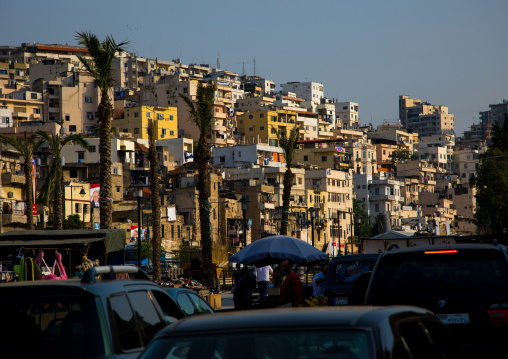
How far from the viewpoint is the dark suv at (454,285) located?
838 centimetres

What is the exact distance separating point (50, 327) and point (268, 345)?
7.33 ft

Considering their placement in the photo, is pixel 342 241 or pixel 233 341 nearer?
pixel 233 341

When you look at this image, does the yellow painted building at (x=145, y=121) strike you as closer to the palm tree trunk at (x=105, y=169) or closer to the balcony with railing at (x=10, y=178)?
the balcony with railing at (x=10, y=178)

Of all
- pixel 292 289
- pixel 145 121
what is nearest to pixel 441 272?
pixel 292 289

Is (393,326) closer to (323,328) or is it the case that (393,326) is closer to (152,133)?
(323,328)

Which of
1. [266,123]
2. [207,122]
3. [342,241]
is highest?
[266,123]

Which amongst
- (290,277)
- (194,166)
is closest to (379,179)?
(194,166)

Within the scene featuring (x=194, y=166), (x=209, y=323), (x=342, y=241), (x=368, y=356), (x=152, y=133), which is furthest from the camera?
(x=342, y=241)

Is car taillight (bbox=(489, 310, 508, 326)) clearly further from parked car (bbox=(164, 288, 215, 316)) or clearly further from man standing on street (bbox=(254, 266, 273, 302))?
man standing on street (bbox=(254, 266, 273, 302))

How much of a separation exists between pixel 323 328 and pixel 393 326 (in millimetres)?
529

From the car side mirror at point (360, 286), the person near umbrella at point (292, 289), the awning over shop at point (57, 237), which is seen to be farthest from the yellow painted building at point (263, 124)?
the car side mirror at point (360, 286)

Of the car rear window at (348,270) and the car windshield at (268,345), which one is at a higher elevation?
the car windshield at (268,345)

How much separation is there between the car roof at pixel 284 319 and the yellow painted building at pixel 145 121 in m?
119

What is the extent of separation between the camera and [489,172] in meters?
59.6
